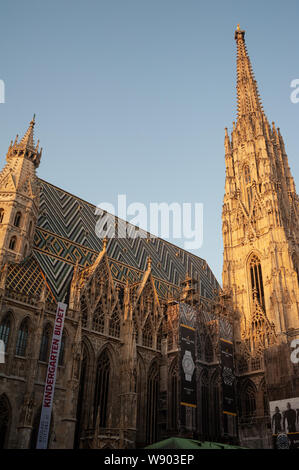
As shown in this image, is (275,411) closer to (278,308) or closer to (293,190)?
(278,308)

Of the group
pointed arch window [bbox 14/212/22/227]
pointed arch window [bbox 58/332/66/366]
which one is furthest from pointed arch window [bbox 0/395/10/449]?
pointed arch window [bbox 14/212/22/227]

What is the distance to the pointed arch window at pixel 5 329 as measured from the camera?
84.8ft

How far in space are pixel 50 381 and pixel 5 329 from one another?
4.09 meters

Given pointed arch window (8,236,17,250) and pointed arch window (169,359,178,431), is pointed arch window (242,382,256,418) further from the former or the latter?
pointed arch window (8,236,17,250)

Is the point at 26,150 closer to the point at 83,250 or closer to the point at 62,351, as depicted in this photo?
the point at 83,250

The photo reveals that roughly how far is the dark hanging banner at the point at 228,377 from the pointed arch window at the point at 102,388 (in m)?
11.1

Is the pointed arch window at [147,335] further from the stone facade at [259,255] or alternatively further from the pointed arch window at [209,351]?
the stone facade at [259,255]

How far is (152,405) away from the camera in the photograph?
110 ft

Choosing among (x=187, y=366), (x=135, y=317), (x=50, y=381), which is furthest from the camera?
(x=187, y=366)

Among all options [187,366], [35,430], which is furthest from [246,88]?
[35,430]

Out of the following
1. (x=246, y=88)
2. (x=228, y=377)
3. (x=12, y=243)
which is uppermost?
(x=246, y=88)

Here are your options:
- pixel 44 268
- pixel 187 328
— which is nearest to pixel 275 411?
pixel 187 328

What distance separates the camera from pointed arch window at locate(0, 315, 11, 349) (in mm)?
25834

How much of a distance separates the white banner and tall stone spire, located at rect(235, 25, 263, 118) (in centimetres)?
4035
